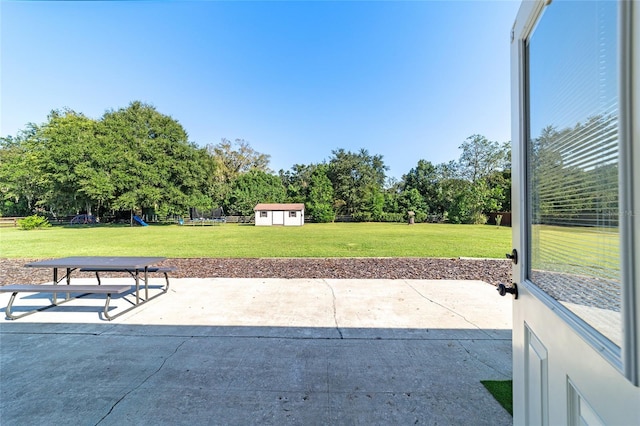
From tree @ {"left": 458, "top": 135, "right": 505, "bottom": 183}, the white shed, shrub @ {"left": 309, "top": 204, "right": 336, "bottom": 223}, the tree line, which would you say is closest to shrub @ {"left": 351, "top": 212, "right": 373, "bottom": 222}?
the tree line

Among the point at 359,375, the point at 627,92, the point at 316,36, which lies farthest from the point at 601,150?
the point at 316,36

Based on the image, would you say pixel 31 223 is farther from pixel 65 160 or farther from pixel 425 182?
pixel 425 182

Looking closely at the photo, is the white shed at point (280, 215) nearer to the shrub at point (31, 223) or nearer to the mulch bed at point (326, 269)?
the shrub at point (31, 223)

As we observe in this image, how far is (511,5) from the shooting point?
2.92 meters

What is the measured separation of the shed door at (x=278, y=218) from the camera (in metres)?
30.8

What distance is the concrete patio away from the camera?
209cm

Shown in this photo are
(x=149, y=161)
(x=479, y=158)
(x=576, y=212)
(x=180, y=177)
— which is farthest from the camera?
(x=479, y=158)

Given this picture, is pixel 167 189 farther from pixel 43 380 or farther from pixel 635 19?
pixel 635 19

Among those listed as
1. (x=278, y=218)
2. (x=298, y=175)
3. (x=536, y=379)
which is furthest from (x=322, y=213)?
(x=536, y=379)

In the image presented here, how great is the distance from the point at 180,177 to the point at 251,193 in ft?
29.0

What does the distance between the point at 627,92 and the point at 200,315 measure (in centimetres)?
454

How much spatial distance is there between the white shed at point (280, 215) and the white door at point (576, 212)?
29220 millimetres

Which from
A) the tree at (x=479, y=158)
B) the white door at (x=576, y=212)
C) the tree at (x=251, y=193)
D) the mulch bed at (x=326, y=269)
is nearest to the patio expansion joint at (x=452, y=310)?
the mulch bed at (x=326, y=269)

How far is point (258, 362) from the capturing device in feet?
9.06
